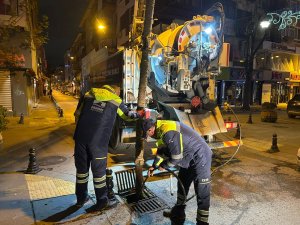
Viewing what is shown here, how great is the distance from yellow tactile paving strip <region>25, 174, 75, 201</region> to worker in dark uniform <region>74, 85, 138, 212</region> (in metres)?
0.74

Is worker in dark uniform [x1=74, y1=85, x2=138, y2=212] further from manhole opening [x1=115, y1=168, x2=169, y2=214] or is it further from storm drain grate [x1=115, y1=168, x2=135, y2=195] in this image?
storm drain grate [x1=115, y1=168, x2=135, y2=195]

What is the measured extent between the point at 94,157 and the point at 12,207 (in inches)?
60.7

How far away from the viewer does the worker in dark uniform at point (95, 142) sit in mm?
4219

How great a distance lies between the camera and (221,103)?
27.0 meters

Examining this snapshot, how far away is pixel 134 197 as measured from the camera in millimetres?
4895

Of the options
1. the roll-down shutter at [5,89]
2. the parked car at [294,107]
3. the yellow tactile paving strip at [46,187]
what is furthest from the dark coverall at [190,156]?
the parked car at [294,107]

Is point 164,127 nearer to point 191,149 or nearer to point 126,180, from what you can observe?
point 191,149

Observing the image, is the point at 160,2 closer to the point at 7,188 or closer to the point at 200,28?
the point at 200,28

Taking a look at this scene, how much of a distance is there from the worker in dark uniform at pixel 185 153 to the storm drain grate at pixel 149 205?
924 mm

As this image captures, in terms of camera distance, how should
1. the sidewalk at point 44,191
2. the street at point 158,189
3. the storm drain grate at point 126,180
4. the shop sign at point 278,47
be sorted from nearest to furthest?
the sidewalk at point 44,191, the street at point 158,189, the storm drain grate at point 126,180, the shop sign at point 278,47

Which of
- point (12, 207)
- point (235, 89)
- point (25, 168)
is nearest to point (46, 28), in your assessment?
point (25, 168)

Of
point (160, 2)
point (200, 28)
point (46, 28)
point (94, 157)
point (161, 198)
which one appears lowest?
point (161, 198)

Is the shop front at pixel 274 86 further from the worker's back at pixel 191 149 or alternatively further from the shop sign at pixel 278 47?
the worker's back at pixel 191 149

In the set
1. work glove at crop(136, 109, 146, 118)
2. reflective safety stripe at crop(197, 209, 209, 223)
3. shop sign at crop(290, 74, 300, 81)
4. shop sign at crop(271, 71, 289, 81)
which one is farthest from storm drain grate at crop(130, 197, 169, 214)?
shop sign at crop(290, 74, 300, 81)
